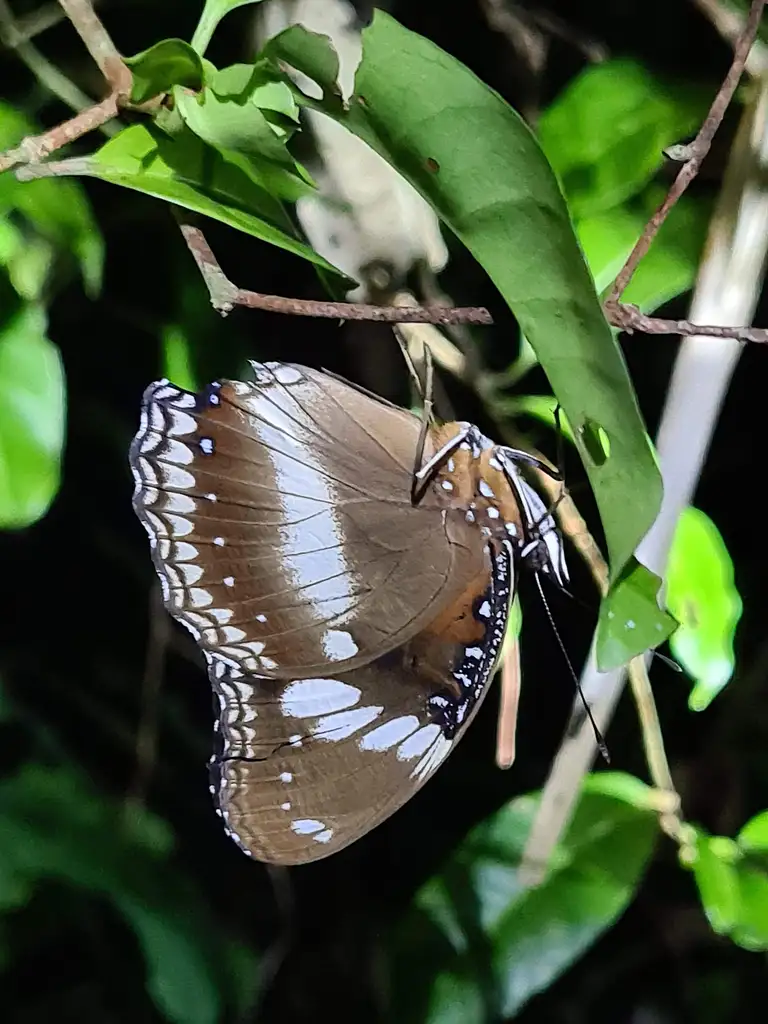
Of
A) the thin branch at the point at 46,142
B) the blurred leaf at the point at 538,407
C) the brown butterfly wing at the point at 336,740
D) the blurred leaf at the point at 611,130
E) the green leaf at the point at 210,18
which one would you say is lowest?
the brown butterfly wing at the point at 336,740

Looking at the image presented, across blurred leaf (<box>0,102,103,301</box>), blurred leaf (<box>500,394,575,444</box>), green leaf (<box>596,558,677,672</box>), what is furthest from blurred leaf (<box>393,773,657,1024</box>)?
blurred leaf (<box>0,102,103,301</box>)

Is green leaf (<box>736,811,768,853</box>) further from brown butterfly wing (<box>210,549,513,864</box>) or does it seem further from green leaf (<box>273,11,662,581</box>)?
green leaf (<box>273,11,662,581</box>)

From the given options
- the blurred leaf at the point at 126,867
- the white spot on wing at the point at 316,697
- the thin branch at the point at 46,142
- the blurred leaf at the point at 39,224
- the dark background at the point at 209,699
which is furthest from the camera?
the blurred leaf at the point at 126,867

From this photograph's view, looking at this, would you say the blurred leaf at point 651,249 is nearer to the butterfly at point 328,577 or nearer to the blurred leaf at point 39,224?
the butterfly at point 328,577

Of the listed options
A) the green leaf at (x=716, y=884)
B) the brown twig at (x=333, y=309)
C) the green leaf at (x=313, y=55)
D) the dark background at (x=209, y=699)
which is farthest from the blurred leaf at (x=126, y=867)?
the green leaf at (x=313, y=55)

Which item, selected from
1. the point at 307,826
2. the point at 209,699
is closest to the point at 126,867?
the point at 209,699

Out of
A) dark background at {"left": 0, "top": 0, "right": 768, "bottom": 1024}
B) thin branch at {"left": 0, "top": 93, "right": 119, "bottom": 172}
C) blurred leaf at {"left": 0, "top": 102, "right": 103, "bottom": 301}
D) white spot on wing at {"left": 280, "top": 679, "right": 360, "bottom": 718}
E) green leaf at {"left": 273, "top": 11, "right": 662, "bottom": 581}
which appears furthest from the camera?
dark background at {"left": 0, "top": 0, "right": 768, "bottom": 1024}

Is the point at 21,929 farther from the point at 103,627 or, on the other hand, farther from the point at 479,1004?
the point at 479,1004
